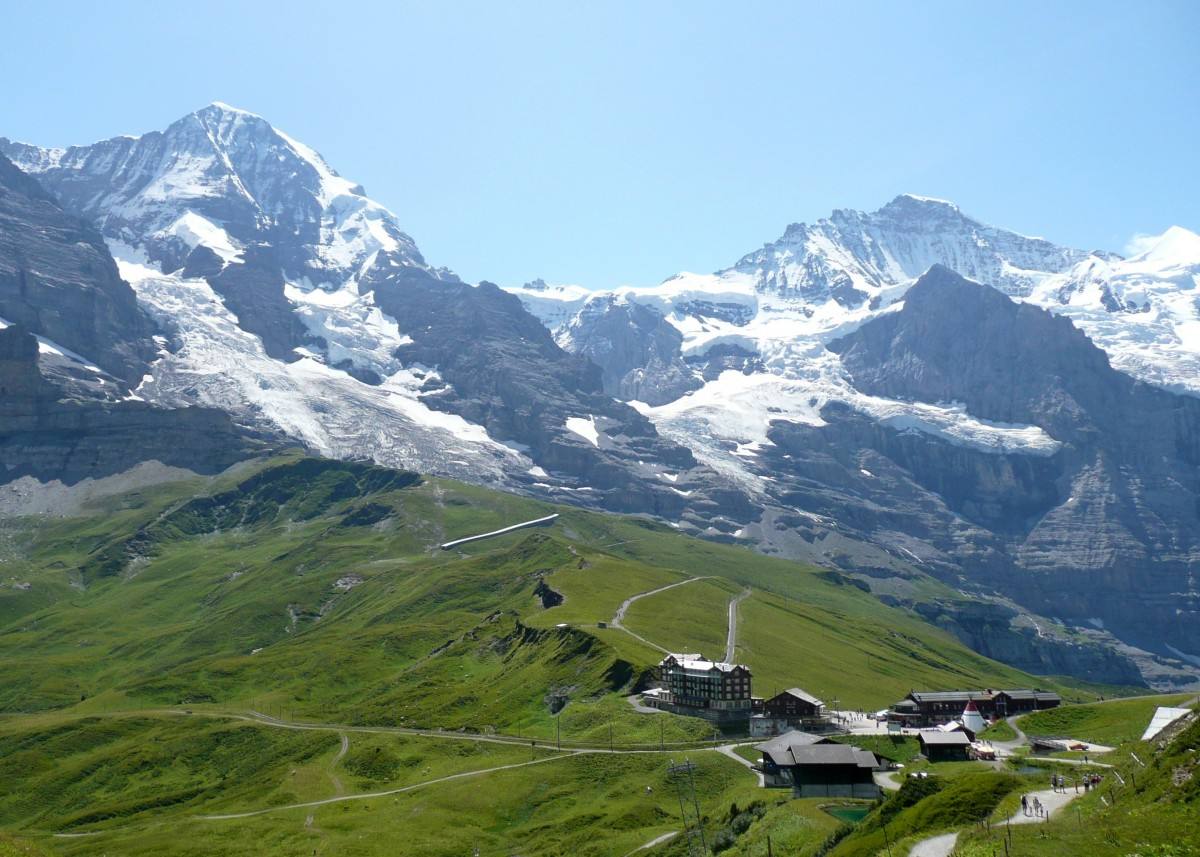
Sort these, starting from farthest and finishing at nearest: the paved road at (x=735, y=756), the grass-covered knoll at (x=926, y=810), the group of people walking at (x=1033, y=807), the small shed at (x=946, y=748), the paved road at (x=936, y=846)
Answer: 1. the paved road at (x=735, y=756)
2. the small shed at (x=946, y=748)
3. the grass-covered knoll at (x=926, y=810)
4. the group of people walking at (x=1033, y=807)
5. the paved road at (x=936, y=846)

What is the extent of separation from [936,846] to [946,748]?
46.4 meters

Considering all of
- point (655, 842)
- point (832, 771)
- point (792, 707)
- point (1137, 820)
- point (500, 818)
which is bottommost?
point (500, 818)

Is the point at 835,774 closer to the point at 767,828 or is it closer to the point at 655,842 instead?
the point at 767,828

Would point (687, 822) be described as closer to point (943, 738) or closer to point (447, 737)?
point (943, 738)

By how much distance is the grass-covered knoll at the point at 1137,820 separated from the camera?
54688 millimetres

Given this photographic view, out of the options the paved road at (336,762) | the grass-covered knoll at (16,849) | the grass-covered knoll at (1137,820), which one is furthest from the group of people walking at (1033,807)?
the paved road at (336,762)

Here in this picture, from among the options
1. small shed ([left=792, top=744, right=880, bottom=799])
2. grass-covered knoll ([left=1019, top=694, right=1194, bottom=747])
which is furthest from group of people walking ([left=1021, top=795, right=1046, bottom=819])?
grass-covered knoll ([left=1019, top=694, right=1194, bottom=747])

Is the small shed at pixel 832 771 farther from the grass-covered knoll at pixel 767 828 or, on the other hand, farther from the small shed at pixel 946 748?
the small shed at pixel 946 748

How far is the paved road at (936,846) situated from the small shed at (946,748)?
42.9 m

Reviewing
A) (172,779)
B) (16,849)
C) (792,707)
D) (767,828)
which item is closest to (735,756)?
(792,707)

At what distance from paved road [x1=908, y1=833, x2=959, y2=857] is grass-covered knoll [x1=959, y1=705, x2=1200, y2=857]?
1.19 meters

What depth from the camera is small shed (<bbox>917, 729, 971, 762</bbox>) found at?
4402 inches

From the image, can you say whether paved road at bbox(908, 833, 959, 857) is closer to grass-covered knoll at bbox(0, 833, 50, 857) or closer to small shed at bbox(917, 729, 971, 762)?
small shed at bbox(917, 729, 971, 762)

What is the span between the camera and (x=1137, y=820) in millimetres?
58719
